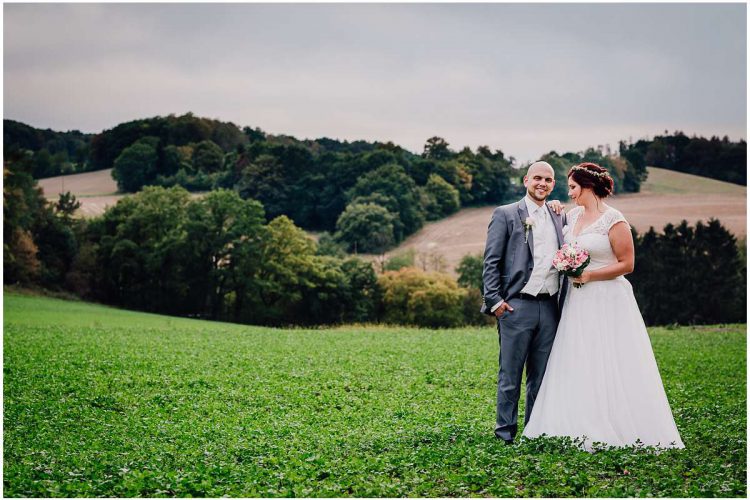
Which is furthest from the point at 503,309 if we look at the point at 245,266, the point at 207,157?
the point at 207,157

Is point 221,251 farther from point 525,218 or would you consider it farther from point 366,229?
point 525,218

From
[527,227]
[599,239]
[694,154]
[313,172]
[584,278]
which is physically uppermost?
[694,154]

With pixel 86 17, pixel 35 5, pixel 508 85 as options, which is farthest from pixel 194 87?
pixel 86 17

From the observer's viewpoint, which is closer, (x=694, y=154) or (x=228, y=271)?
(x=228, y=271)

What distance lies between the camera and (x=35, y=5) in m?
47.0

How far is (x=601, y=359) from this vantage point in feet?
29.2

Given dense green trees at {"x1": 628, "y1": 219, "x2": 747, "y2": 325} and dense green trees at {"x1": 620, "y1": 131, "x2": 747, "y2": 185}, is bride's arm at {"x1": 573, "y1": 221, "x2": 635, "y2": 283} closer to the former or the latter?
dense green trees at {"x1": 628, "y1": 219, "x2": 747, "y2": 325}

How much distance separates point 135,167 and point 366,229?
113 feet

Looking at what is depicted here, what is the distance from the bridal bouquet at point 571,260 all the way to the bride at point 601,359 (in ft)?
0.71

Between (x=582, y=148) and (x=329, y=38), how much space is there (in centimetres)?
5399

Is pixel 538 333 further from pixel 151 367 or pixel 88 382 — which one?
pixel 151 367

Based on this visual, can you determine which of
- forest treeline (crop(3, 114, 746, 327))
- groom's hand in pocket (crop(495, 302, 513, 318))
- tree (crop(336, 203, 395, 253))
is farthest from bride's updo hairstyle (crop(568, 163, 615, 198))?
tree (crop(336, 203, 395, 253))

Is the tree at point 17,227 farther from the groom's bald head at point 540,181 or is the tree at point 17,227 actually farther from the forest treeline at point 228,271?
the groom's bald head at point 540,181

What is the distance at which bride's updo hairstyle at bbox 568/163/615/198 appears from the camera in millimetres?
9102
